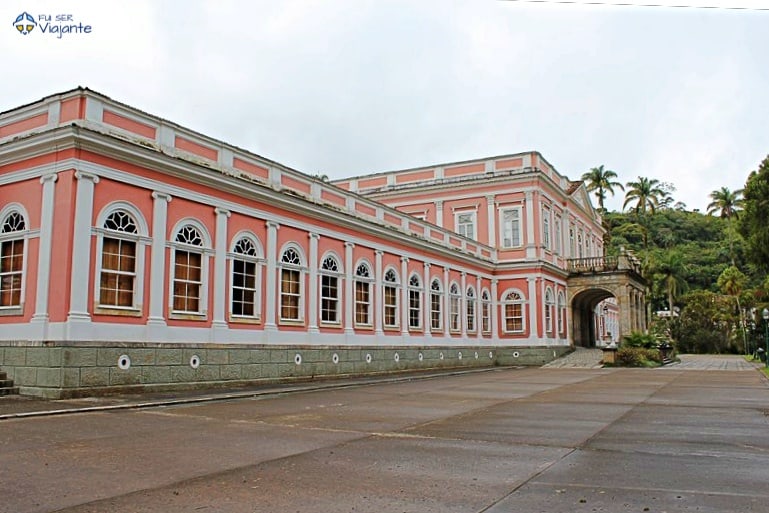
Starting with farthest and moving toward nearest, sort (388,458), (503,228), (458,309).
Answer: (503,228) < (458,309) < (388,458)

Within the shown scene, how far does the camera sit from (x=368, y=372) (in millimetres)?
23375

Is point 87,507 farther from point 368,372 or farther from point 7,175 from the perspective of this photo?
point 368,372

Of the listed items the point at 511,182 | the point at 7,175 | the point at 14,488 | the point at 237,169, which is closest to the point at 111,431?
the point at 14,488

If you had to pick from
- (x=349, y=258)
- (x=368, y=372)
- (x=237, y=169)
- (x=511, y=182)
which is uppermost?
(x=511, y=182)

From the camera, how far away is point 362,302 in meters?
24.0

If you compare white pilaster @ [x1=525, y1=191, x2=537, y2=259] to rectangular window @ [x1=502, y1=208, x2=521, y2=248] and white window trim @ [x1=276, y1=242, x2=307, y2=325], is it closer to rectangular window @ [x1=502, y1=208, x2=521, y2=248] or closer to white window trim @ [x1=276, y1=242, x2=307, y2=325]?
rectangular window @ [x1=502, y1=208, x2=521, y2=248]

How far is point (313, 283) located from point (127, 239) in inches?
275

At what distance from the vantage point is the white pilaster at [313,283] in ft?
68.4

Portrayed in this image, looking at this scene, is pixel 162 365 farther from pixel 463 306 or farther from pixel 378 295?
pixel 463 306

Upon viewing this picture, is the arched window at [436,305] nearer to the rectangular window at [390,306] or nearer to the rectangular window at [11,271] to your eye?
the rectangular window at [390,306]

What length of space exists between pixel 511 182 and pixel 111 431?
28.9 metres

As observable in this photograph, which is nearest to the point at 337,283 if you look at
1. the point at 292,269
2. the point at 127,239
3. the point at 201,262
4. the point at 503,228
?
the point at 292,269

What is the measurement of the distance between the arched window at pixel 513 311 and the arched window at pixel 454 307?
181 inches

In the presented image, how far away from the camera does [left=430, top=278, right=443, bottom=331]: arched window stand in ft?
95.3
